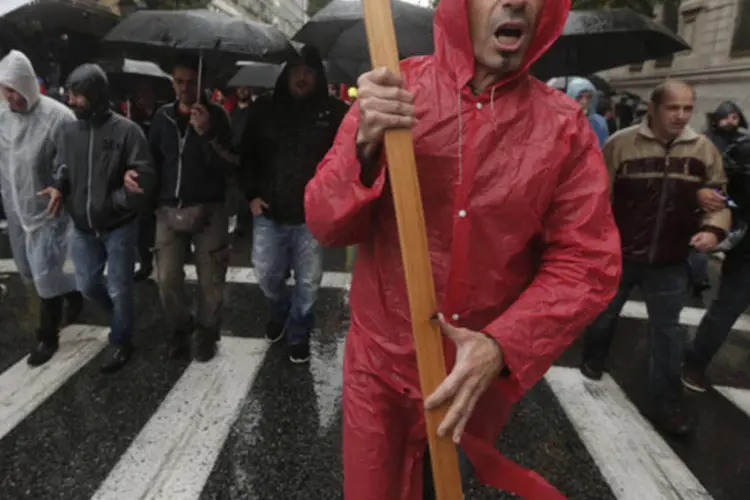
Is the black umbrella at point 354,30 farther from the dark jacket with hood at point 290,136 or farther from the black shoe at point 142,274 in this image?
the black shoe at point 142,274

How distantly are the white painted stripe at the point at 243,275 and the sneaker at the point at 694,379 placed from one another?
3465mm

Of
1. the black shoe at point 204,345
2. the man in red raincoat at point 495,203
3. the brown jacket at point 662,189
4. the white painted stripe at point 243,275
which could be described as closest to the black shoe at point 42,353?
the black shoe at point 204,345

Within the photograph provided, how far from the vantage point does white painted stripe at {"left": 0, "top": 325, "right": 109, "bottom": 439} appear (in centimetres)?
385

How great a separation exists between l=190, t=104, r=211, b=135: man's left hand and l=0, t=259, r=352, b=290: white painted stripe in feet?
8.62

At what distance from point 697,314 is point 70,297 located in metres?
6.28

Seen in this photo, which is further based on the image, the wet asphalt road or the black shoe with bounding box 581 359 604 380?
the black shoe with bounding box 581 359 604 380

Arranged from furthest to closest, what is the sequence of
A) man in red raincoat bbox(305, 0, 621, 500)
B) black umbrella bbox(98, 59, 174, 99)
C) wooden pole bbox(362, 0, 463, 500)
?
black umbrella bbox(98, 59, 174, 99) → man in red raincoat bbox(305, 0, 621, 500) → wooden pole bbox(362, 0, 463, 500)

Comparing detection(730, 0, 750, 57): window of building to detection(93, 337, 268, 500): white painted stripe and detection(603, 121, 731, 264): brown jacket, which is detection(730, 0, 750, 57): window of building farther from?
detection(93, 337, 268, 500): white painted stripe

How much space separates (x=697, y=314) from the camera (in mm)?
6336

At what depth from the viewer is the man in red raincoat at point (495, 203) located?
1488mm

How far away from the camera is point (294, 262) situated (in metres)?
4.73

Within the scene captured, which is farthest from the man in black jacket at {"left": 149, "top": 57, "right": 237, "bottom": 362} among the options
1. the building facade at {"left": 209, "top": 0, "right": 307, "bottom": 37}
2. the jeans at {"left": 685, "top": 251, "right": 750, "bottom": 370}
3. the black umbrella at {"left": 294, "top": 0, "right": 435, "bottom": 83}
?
the building facade at {"left": 209, "top": 0, "right": 307, "bottom": 37}

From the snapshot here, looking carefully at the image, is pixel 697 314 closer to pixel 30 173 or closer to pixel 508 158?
pixel 508 158

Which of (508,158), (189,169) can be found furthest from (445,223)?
(189,169)
